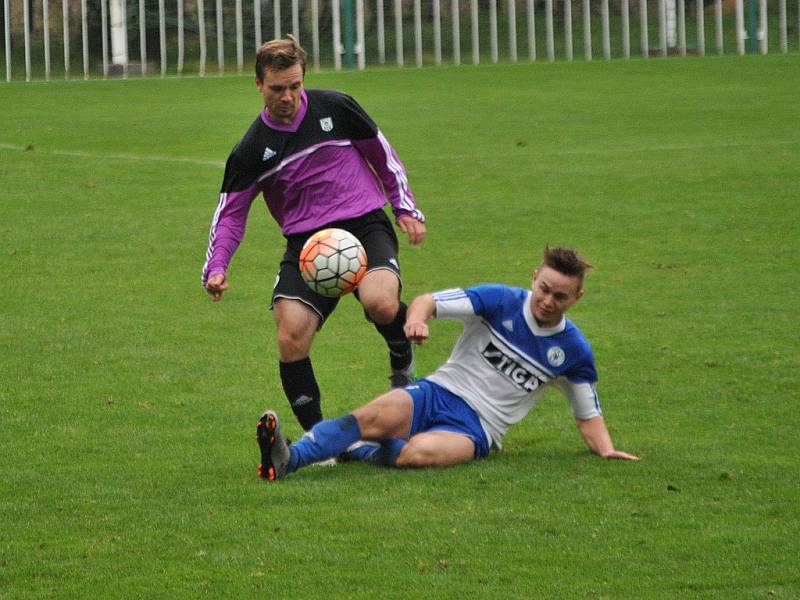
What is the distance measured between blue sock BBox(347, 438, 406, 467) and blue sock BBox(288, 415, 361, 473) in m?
0.19

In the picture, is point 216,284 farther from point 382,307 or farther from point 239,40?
point 239,40

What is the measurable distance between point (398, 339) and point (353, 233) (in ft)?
2.08

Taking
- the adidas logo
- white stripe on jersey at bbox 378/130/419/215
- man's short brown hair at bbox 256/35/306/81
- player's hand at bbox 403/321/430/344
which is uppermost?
man's short brown hair at bbox 256/35/306/81

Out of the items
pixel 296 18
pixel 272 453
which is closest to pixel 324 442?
pixel 272 453

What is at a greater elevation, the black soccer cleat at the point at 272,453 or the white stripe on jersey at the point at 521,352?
the white stripe on jersey at the point at 521,352

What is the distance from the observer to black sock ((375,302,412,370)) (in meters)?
8.21

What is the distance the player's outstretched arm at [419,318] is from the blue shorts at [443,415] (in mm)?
611

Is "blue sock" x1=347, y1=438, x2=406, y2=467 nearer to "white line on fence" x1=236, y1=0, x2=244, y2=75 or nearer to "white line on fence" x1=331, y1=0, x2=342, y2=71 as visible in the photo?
"white line on fence" x1=331, y1=0, x2=342, y2=71

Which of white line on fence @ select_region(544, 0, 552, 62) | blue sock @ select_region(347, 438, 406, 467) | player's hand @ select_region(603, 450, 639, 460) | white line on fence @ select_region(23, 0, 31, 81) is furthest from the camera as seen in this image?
white line on fence @ select_region(544, 0, 552, 62)

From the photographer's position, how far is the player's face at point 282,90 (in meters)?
7.86

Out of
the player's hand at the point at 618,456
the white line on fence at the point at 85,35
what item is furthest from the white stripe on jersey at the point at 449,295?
the white line on fence at the point at 85,35

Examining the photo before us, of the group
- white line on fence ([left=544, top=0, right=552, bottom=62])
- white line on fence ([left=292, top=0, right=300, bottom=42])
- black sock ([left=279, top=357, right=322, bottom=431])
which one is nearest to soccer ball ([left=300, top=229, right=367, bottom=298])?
black sock ([left=279, top=357, right=322, bottom=431])

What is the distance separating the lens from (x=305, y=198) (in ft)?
26.8

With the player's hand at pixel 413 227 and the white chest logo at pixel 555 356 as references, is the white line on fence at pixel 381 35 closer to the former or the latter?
the player's hand at pixel 413 227
